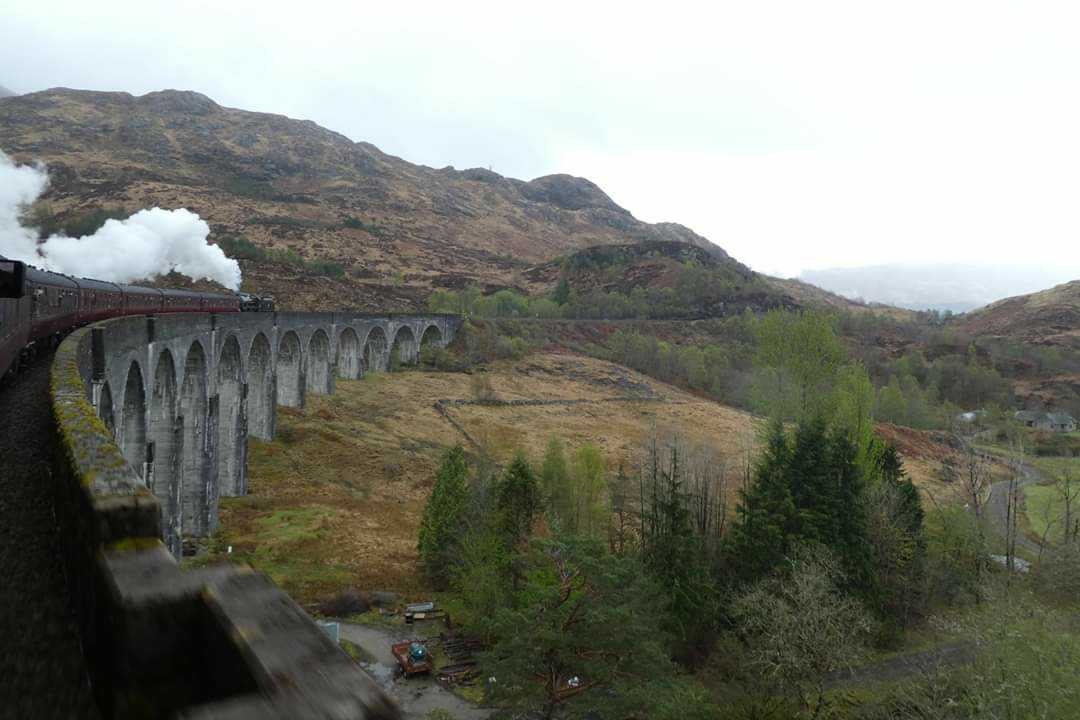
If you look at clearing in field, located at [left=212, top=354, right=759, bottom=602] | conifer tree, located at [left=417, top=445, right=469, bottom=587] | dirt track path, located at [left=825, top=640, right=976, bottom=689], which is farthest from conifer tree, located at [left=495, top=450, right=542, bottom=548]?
dirt track path, located at [left=825, top=640, right=976, bottom=689]

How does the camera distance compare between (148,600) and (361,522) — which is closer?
(148,600)

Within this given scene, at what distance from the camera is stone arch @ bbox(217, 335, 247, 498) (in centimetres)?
3036

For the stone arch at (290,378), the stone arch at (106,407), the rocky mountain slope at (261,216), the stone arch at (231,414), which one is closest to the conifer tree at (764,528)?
the stone arch at (106,407)

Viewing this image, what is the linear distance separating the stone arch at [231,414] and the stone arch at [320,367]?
20367 mm

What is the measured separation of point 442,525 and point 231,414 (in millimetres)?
12377

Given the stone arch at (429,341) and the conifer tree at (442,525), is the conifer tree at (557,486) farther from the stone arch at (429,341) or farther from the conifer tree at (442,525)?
the stone arch at (429,341)

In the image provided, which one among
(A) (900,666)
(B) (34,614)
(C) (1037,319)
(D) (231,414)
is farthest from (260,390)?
(C) (1037,319)

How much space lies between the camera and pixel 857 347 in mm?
111438

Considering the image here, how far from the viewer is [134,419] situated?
1806 centimetres

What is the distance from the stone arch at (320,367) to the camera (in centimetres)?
5153

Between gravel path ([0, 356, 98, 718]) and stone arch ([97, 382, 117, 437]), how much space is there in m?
9.04

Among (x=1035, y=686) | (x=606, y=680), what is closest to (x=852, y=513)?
(x=1035, y=686)

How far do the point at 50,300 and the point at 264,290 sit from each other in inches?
3337

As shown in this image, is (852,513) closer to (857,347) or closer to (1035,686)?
(1035,686)
